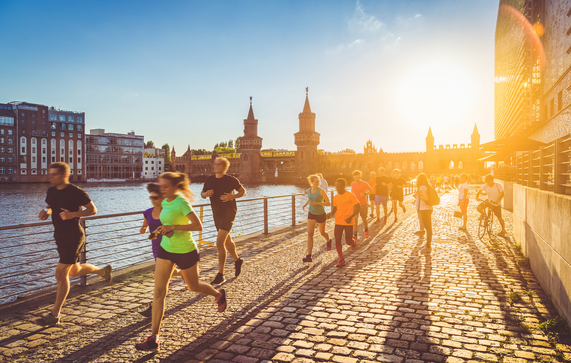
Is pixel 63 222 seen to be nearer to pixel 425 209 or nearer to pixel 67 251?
pixel 67 251

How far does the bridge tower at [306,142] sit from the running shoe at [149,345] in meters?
89.4

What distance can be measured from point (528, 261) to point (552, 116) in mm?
14494

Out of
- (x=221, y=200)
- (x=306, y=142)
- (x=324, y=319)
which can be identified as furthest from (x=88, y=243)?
(x=306, y=142)

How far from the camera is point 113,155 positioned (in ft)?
379

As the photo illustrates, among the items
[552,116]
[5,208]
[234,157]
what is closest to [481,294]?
[552,116]

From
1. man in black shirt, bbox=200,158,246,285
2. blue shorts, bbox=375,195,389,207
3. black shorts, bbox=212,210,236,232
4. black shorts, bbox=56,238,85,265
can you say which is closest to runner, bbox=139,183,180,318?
black shorts, bbox=56,238,85,265

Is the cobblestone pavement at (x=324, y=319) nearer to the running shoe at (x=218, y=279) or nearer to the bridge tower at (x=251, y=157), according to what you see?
the running shoe at (x=218, y=279)

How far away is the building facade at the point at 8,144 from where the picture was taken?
87.6 meters

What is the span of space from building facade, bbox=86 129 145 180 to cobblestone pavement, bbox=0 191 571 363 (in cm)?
11631

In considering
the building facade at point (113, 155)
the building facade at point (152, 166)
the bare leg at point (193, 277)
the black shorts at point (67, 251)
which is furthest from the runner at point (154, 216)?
the building facade at point (152, 166)

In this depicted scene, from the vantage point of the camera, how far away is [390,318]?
4.42 meters

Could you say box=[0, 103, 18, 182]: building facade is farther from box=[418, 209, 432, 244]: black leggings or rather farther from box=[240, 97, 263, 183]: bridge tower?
box=[418, 209, 432, 244]: black leggings

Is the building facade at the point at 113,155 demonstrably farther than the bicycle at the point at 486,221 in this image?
Yes

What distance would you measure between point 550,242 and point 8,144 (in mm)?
105600
